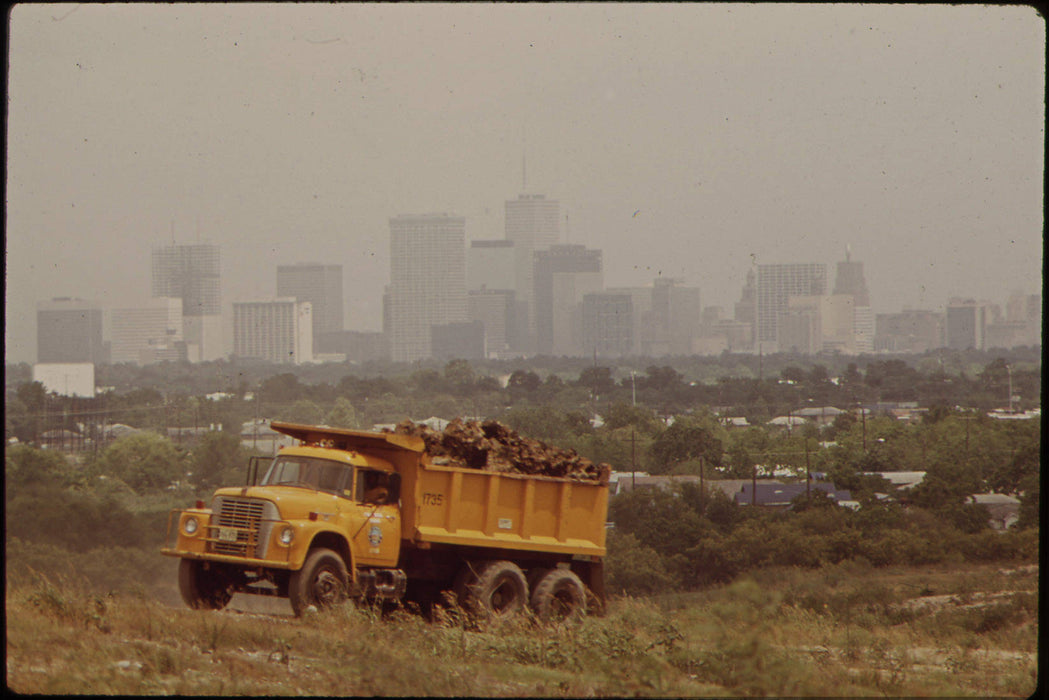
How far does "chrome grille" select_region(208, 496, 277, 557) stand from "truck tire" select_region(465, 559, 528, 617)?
3.01 metres

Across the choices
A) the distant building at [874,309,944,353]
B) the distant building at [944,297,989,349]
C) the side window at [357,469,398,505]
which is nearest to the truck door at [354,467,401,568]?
the side window at [357,469,398,505]

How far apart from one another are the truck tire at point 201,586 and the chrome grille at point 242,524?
0.54 m

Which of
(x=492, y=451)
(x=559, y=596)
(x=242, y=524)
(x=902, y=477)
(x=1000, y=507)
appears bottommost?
(x=1000, y=507)

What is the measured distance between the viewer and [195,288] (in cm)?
17738

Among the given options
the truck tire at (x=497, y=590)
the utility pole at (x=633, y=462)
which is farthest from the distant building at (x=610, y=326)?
the truck tire at (x=497, y=590)

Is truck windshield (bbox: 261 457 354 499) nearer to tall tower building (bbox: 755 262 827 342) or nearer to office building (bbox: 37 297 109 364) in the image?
office building (bbox: 37 297 109 364)

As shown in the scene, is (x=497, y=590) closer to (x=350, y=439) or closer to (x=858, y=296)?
(x=350, y=439)

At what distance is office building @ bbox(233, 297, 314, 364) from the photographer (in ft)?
558

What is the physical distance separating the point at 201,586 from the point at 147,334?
14423 centimetres

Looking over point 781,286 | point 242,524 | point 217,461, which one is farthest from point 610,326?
point 242,524

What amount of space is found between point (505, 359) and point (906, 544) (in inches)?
4821

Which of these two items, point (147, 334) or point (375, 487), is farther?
point (147, 334)

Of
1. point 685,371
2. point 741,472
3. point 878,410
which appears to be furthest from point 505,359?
point 741,472

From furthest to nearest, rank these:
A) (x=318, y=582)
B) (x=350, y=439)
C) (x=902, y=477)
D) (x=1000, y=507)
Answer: (x=902, y=477) < (x=1000, y=507) < (x=350, y=439) < (x=318, y=582)
